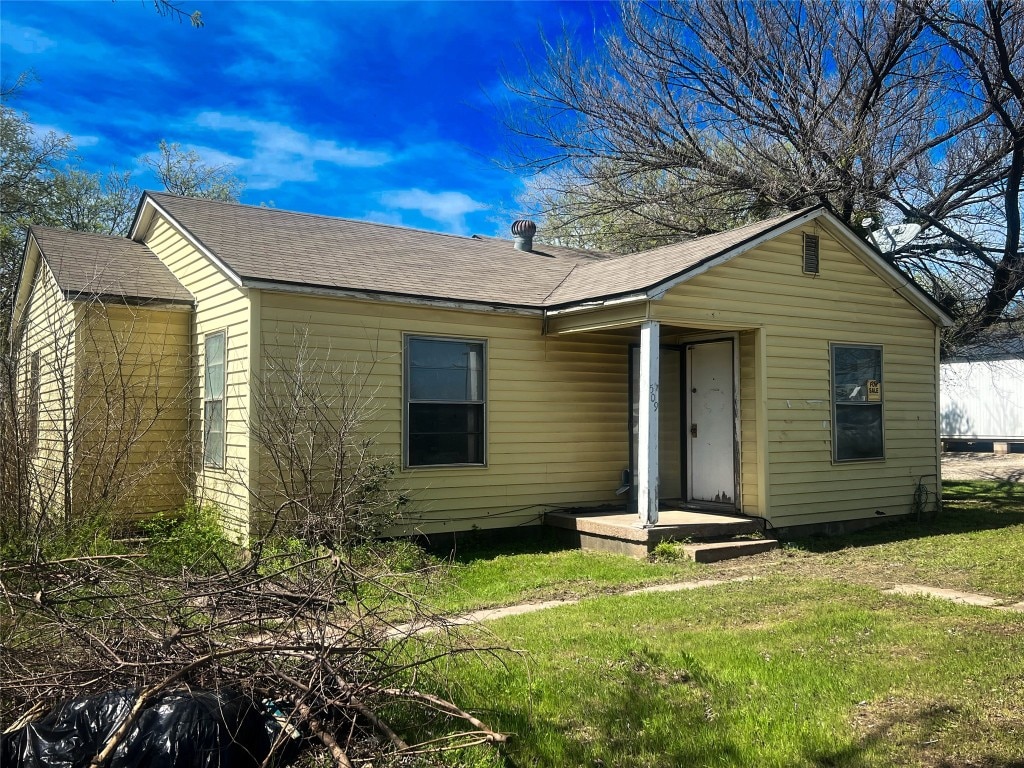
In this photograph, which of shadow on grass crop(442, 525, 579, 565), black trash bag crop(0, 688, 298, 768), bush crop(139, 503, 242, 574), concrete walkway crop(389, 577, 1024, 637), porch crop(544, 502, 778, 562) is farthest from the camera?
shadow on grass crop(442, 525, 579, 565)

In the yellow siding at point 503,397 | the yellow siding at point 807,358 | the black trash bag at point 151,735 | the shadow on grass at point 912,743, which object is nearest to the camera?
the black trash bag at point 151,735

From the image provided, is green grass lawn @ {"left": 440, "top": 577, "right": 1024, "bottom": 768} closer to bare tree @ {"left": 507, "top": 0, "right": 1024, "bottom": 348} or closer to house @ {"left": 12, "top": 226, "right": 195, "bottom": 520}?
house @ {"left": 12, "top": 226, "right": 195, "bottom": 520}

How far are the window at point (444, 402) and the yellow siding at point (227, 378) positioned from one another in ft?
6.24

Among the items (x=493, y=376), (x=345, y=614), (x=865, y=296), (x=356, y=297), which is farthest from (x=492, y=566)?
(x=865, y=296)

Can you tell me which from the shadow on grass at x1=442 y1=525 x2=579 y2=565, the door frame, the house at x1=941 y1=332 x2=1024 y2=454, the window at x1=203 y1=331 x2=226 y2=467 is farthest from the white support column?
the house at x1=941 y1=332 x2=1024 y2=454

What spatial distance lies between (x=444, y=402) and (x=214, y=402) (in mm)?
2842

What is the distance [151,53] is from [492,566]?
6.04 m

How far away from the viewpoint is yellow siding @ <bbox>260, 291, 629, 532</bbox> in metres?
9.52

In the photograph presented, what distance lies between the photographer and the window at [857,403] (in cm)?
1155

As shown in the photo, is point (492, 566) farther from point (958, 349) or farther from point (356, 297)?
point (958, 349)

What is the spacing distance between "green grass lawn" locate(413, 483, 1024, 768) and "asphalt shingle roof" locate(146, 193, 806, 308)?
365 cm

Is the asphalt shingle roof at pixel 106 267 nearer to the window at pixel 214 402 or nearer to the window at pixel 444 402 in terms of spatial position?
the window at pixel 214 402

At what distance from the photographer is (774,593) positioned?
7.53 metres

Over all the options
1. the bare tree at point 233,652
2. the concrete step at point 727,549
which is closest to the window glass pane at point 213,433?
the bare tree at point 233,652
